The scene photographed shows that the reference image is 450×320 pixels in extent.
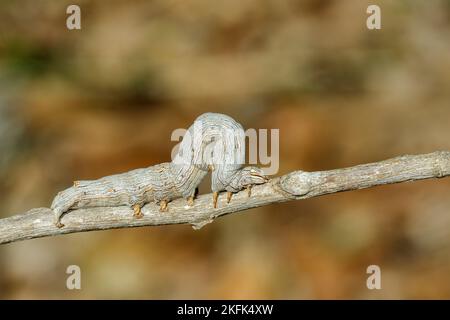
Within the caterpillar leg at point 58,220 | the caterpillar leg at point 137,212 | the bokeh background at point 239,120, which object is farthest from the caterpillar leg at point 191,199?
the bokeh background at point 239,120

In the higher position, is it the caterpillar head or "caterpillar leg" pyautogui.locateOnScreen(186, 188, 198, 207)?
the caterpillar head

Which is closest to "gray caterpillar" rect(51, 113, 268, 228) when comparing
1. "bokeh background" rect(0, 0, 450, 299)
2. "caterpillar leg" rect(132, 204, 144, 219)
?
"caterpillar leg" rect(132, 204, 144, 219)

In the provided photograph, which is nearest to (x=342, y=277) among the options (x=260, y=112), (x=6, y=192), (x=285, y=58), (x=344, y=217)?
(x=344, y=217)

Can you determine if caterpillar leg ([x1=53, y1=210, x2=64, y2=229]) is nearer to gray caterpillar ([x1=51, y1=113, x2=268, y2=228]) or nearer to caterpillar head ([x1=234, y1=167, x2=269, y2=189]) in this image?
gray caterpillar ([x1=51, y1=113, x2=268, y2=228])

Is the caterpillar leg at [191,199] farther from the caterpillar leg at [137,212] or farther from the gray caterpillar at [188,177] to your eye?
the caterpillar leg at [137,212]

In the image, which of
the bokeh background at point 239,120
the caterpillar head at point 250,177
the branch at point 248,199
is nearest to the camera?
the branch at point 248,199

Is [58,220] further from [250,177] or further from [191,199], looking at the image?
[250,177]
